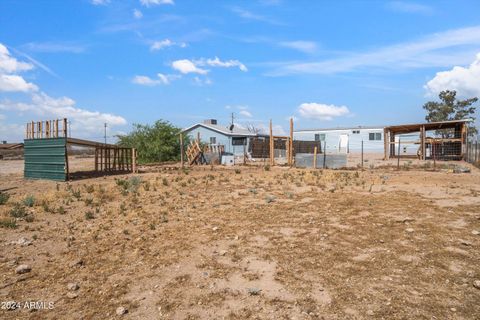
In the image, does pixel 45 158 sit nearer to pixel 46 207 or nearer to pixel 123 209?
pixel 46 207

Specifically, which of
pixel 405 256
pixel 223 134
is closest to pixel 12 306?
pixel 405 256

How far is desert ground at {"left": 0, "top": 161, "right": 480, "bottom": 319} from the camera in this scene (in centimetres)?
386

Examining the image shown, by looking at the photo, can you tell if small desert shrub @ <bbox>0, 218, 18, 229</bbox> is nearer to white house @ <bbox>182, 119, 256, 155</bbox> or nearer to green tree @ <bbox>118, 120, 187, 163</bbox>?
green tree @ <bbox>118, 120, 187, 163</bbox>

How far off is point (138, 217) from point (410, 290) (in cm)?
577

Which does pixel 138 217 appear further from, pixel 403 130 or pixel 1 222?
pixel 403 130

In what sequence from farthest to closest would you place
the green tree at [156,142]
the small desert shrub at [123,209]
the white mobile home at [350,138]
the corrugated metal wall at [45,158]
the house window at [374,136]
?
the white mobile home at [350,138] < the house window at [374,136] < the green tree at [156,142] < the corrugated metal wall at [45,158] < the small desert shrub at [123,209]

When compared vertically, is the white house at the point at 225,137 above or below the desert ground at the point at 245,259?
above

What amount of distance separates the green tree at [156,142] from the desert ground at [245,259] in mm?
22921

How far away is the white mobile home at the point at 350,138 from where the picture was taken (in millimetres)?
44438

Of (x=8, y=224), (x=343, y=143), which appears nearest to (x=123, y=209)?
(x=8, y=224)

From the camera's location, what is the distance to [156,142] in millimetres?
32438

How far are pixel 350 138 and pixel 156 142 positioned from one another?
2645cm

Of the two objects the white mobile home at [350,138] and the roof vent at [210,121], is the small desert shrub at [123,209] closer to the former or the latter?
the white mobile home at [350,138]

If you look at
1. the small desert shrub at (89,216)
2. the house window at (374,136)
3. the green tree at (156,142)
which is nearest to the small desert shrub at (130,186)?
the small desert shrub at (89,216)
